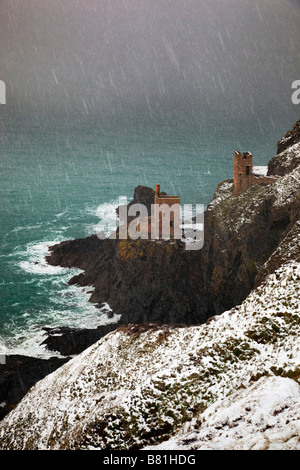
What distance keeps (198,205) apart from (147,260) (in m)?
73.0

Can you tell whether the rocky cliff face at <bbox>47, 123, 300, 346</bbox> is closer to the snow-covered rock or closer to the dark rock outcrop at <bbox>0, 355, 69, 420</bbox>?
the dark rock outcrop at <bbox>0, 355, 69, 420</bbox>

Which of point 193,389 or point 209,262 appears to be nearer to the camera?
point 193,389

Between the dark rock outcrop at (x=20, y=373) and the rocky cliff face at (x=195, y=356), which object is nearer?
the rocky cliff face at (x=195, y=356)

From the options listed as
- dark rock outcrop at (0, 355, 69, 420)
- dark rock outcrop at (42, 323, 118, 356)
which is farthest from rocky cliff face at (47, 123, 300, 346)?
dark rock outcrop at (0, 355, 69, 420)

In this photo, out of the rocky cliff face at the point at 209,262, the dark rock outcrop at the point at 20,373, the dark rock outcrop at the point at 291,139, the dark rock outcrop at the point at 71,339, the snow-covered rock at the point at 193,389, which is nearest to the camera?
the snow-covered rock at the point at 193,389

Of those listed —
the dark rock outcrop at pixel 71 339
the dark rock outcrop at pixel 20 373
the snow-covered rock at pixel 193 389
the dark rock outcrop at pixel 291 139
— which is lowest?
the dark rock outcrop at pixel 20 373

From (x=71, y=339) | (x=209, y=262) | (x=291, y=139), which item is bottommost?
(x=71, y=339)

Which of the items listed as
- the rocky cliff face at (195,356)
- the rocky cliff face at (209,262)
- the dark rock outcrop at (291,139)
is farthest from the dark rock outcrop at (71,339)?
the dark rock outcrop at (291,139)

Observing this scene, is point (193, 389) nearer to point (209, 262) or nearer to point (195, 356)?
point (195, 356)

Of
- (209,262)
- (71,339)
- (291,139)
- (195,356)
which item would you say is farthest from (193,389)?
(291,139)

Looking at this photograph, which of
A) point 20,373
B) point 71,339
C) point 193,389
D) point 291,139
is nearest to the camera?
point 193,389

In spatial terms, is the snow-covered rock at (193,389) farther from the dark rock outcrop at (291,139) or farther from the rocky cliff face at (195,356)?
the dark rock outcrop at (291,139)
